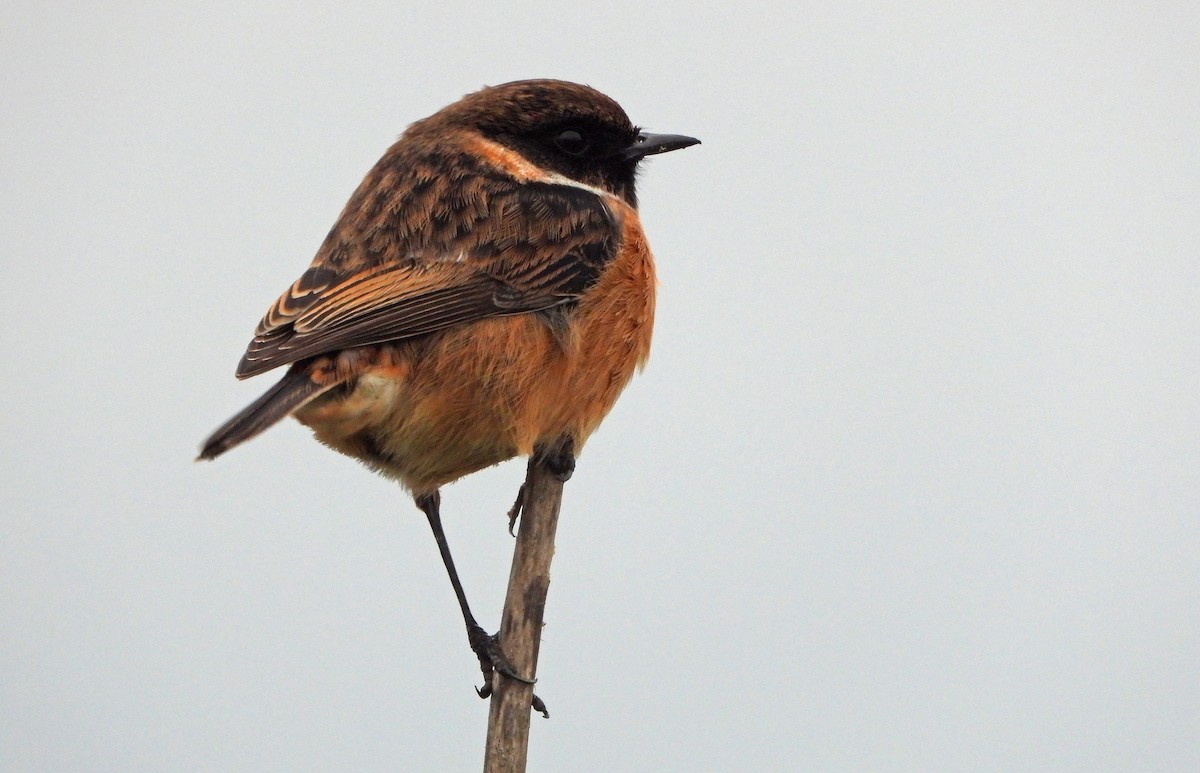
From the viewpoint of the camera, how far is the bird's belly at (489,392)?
5.53 metres

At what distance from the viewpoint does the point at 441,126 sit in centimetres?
671

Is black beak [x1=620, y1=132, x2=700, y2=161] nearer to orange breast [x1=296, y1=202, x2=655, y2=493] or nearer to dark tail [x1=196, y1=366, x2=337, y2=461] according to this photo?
orange breast [x1=296, y1=202, x2=655, y2=493]

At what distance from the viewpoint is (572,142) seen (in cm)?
661

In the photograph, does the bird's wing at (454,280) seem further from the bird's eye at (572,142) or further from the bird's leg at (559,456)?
the bird's leg at (559,456)

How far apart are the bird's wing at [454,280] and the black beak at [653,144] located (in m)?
0.50

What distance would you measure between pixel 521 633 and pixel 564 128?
7.83ft

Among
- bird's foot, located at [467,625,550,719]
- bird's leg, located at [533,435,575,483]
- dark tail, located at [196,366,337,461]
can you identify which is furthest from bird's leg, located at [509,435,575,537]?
dark tail, located at [196,366,337,461]

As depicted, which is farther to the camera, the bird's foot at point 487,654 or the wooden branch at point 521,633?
the bird's foot at point 487,654

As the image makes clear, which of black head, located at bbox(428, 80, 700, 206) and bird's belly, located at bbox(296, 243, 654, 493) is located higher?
black head, located at bbox(428, 80, 700, 206)

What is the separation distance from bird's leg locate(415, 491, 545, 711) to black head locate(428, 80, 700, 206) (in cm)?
163

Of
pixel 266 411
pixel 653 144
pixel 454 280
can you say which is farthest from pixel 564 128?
pixel 266 411

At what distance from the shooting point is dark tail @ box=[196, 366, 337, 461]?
4.75 meters

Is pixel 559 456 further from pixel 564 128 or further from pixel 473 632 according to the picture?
pixel 564 128

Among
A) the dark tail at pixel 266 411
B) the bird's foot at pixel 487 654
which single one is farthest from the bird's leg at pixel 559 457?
the dark tail at pixel 266 411
